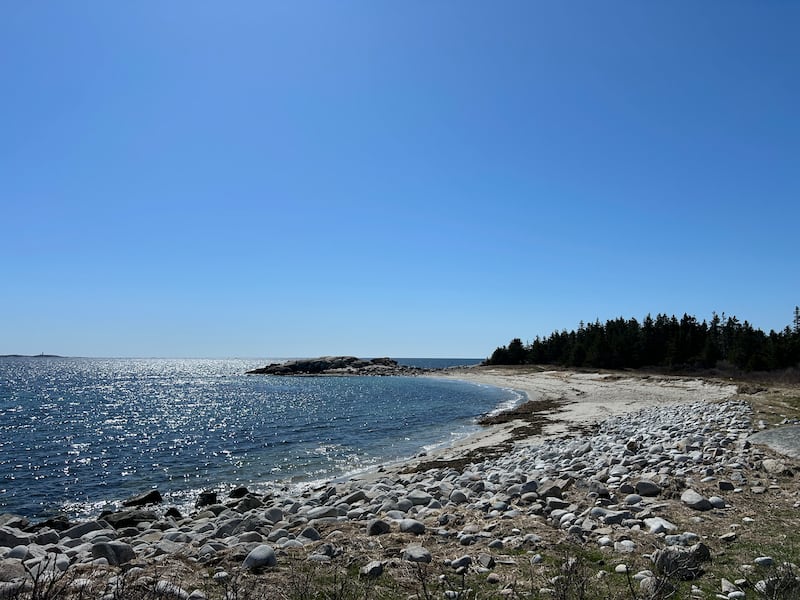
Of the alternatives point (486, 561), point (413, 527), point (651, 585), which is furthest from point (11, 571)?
point (651, 585)

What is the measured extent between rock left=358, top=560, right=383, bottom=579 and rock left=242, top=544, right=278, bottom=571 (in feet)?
4.06

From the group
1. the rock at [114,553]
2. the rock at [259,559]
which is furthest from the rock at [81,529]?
the rock at [259,559]

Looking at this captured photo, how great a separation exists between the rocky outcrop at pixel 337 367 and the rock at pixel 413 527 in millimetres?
117209

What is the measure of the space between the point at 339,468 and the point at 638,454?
1220cm

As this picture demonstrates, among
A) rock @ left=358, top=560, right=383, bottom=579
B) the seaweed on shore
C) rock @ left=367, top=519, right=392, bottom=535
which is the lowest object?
the seaweed on shore

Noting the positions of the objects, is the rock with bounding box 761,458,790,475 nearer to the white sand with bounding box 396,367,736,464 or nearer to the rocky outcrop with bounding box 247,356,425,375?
the white sand with bounding box 396,367,736,464

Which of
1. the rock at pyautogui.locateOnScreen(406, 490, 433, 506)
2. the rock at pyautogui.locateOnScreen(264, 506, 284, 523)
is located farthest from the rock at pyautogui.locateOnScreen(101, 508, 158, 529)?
the rock at pyautogui.locateOnScreen(406, 490, 433, 506)

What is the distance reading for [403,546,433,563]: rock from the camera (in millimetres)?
6531

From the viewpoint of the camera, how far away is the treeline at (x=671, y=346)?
6075 centimetres

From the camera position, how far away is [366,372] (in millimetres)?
126688

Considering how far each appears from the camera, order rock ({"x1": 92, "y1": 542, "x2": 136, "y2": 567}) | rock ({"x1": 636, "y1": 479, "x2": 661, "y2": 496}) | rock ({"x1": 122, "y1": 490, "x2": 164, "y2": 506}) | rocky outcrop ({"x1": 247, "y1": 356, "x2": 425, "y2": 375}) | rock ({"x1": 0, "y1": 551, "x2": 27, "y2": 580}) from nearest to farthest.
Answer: rock ({"x1": 0, "y1": 551, "x2": 27, "y2": 580})
rock ({"x1": 92, "y1": 542, "x2": 136, "y2": 567})
rock ({"x1": 636, "y1": 479, "x2": 661, "y2": 496})
rock ({"x1": 122, "y1": 490, "x2": 164, "y2": 506})
rocky outcrop ({"x1": 247, "y1": 356, "x2": 425, "y2": 375})

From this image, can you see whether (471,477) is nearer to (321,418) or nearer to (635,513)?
(635,513)

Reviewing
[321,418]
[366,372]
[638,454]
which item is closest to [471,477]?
[638,454]

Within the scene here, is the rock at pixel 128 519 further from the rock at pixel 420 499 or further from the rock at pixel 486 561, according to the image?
the rock at pixel 486 561
